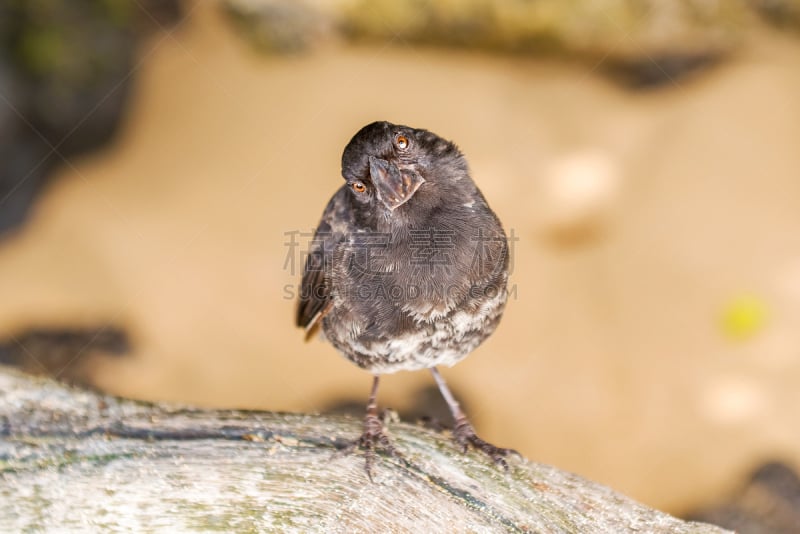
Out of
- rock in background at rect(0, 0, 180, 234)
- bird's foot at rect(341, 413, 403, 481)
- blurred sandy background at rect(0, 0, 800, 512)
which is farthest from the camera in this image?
rock in background at rect(0, 0, 180, 234)

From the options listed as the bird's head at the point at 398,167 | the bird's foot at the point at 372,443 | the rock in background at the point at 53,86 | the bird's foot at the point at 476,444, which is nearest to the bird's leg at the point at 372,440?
the bird's foot at the point at 372,443

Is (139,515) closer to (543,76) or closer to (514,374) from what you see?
(514,374)

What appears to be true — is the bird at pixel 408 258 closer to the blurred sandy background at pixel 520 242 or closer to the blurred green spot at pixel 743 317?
the blurred sandy background at pixel 520 242

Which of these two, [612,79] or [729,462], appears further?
[612,79]

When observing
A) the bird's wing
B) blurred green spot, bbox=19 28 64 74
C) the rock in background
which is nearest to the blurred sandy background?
the rock in background

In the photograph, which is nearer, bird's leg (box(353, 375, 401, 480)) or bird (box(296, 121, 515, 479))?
bird (box(296, 121, 515, 479))

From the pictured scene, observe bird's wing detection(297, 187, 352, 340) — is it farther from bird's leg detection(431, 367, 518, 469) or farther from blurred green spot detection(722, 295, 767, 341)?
blurred green spot detection(722, 295, 767, 341)

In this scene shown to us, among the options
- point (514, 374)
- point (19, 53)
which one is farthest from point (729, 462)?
point (19, 53)

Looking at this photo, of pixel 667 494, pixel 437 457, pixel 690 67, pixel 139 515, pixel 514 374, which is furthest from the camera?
pixel 690 67
